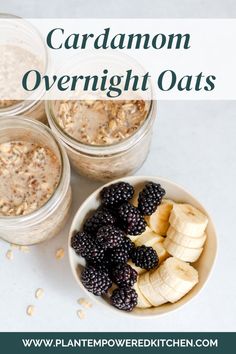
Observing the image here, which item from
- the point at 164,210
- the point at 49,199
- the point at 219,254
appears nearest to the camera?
the point at 49,199

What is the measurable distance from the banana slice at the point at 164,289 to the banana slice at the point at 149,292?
10 millimetres

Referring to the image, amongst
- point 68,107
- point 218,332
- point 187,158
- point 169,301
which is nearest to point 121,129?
point 68,107

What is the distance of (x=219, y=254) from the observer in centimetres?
148

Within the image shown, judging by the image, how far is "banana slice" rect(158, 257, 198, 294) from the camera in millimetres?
1297

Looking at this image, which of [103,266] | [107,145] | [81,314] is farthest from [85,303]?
[107,145]

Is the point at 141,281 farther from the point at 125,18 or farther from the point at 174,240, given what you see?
the point at 125,18

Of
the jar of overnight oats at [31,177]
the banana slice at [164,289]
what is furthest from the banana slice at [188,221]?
the jar of overnight oats at [31,177]

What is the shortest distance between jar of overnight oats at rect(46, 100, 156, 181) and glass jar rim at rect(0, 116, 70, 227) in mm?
18

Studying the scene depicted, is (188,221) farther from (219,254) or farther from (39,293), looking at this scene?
(39,293)

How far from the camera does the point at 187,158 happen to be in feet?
5.03

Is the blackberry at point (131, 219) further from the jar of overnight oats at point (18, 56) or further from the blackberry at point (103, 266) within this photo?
the jar of overnight oats at point (18, 56)

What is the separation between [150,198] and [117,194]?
0.22 ft

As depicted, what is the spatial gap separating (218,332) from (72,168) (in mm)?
480
